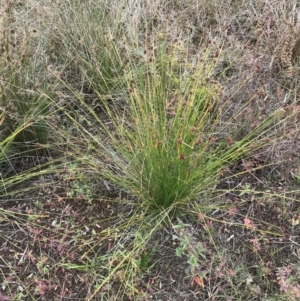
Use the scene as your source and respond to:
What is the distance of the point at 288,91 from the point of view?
242 cm

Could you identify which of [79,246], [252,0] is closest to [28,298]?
[79,246]

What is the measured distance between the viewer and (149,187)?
1762 millimetres

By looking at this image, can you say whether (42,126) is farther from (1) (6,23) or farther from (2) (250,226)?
(2) (250,226)

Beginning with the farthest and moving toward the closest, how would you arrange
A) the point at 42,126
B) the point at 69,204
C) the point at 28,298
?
the point at 42,126 → the point at 69,204 → the point at 28,298

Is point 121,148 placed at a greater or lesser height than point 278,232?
greater

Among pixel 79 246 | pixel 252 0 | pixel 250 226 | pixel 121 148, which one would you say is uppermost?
pixel 252 0

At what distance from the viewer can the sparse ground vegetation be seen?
171 cm

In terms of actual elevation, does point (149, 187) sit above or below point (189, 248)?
above

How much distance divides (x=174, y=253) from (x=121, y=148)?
486 millimetres

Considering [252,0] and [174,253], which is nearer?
[174,253]

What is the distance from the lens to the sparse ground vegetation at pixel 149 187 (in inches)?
67.2

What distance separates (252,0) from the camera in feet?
9.32

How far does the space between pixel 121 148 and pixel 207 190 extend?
1.31 ft

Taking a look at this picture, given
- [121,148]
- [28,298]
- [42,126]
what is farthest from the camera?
[42,126]
